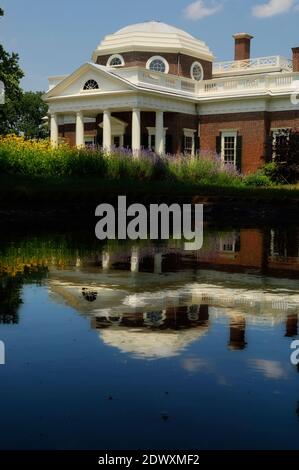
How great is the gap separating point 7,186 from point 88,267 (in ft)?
31.0

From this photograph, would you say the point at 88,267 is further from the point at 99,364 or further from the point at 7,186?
the point at 7,186

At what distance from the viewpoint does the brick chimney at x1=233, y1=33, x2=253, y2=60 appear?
48.7 metres

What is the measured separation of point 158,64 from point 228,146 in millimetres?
8683

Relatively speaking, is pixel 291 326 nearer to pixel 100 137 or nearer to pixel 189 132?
pixel 189 132

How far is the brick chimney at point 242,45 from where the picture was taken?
48.7 m

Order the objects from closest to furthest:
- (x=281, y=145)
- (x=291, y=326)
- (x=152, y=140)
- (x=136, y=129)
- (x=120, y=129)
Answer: (x=291, y=326) < (x=281, y=145) < (x=136, y=129) < (x=152, y=140) < (x=120, y=129)

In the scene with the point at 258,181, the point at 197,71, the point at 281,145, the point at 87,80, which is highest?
the point at 197,71

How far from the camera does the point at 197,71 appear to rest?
153 ft

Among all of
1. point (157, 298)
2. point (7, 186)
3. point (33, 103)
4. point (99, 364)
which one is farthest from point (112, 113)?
point (33, 103)

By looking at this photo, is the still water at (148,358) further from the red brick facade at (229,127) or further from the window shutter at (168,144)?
the window shutter at (168,144)

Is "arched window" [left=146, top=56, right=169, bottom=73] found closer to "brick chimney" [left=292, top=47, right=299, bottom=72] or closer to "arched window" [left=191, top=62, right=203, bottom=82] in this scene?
"arched window" [left=191, top=62, right=203, bottom=82]

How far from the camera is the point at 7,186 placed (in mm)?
19266

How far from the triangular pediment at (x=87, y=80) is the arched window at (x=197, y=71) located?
833cm

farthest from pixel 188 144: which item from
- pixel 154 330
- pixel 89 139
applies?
pixel 154 330
